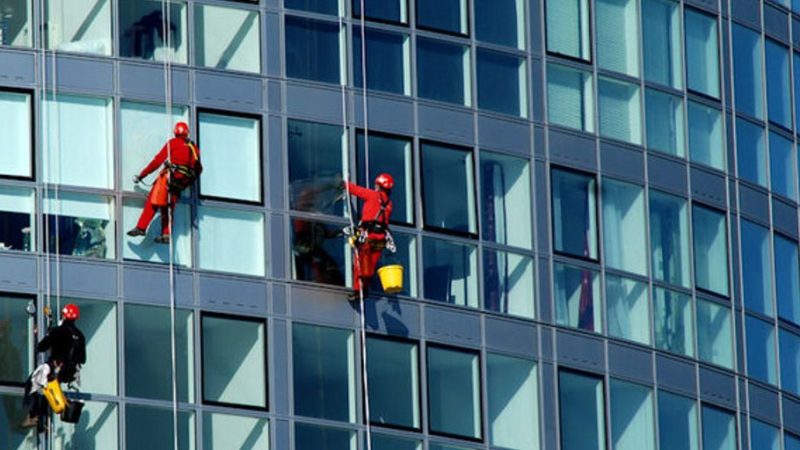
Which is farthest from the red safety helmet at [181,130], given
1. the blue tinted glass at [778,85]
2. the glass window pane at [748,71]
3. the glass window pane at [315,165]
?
the blue tinted glass at [778,85]

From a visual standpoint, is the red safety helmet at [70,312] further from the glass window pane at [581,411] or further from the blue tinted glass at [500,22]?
the blue tinted glass at [500,22]

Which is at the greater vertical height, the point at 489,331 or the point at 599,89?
the point at 599,89

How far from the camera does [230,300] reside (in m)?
65.1

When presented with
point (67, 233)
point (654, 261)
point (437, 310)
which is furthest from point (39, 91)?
point (654, 261)

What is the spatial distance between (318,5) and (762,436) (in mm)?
12563

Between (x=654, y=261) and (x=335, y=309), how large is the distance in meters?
7.56

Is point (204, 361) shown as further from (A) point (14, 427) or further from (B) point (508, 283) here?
(B) point (508, 283)

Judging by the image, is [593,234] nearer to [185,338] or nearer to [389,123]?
[389,123]

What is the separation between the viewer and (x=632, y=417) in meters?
69.2

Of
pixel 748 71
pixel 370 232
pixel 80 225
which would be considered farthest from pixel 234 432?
pixel 748 71

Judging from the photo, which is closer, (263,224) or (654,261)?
(263,224)

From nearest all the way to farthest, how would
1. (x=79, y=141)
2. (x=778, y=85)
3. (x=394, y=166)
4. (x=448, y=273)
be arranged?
(x=79, y=141) → (x=394, y=166) → (x=448, y=273) → (x=778, y=85)

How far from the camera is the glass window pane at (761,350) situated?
→ 71938 mm

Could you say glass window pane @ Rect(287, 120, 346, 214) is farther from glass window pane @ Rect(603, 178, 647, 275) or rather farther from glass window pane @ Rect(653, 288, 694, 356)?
glass window pane @ Rect(653, 288, 694, 356)
